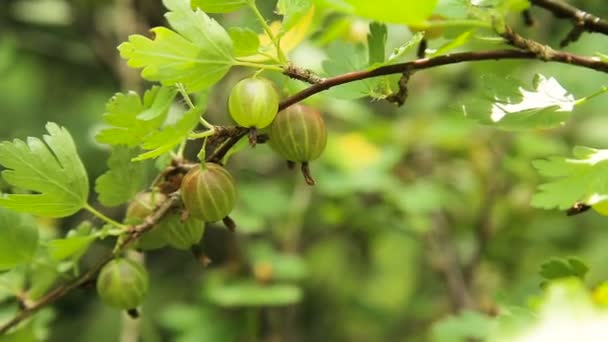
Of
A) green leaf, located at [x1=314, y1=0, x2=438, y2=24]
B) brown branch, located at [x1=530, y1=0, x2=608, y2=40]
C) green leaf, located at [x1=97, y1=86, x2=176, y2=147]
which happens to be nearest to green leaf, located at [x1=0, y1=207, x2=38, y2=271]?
green leaf, located at [x1=97, y1=86, x2=176, y2=147]

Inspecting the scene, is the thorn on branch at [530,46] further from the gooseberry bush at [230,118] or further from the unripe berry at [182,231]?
the unripe berry at [182,231]

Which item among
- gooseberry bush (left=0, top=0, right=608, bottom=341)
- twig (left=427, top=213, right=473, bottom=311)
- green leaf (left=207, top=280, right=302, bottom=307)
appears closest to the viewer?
gooseberry bush (left=0, top=0, right=608, bottom=341)

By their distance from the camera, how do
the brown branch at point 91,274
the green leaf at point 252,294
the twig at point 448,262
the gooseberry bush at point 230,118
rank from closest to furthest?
the gooseberry bush at point 230,118
the brown branch at point 91,274
the green leaf at point 252,294
the twig at point 448,262

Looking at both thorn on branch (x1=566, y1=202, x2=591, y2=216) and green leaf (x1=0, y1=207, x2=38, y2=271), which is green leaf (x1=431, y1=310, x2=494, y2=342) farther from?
green leaf (x1=0, y1=207, x2=38, y2=271)

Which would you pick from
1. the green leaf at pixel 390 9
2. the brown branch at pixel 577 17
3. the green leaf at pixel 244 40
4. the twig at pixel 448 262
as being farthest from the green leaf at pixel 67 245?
the twig at pixel 448 262

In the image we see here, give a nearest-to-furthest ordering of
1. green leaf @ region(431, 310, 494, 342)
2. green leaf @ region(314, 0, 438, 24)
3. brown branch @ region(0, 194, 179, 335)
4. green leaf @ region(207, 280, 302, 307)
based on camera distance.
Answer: green leaf @ region(314, 0, 438, 24) → brown branch @ region(0, 194, 179, 335) → green leaf @ region(431, 310, 494, 342) → green leaf @ region(207, 280, 302, 307)

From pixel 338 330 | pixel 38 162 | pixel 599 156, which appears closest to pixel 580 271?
pixel 599 156
